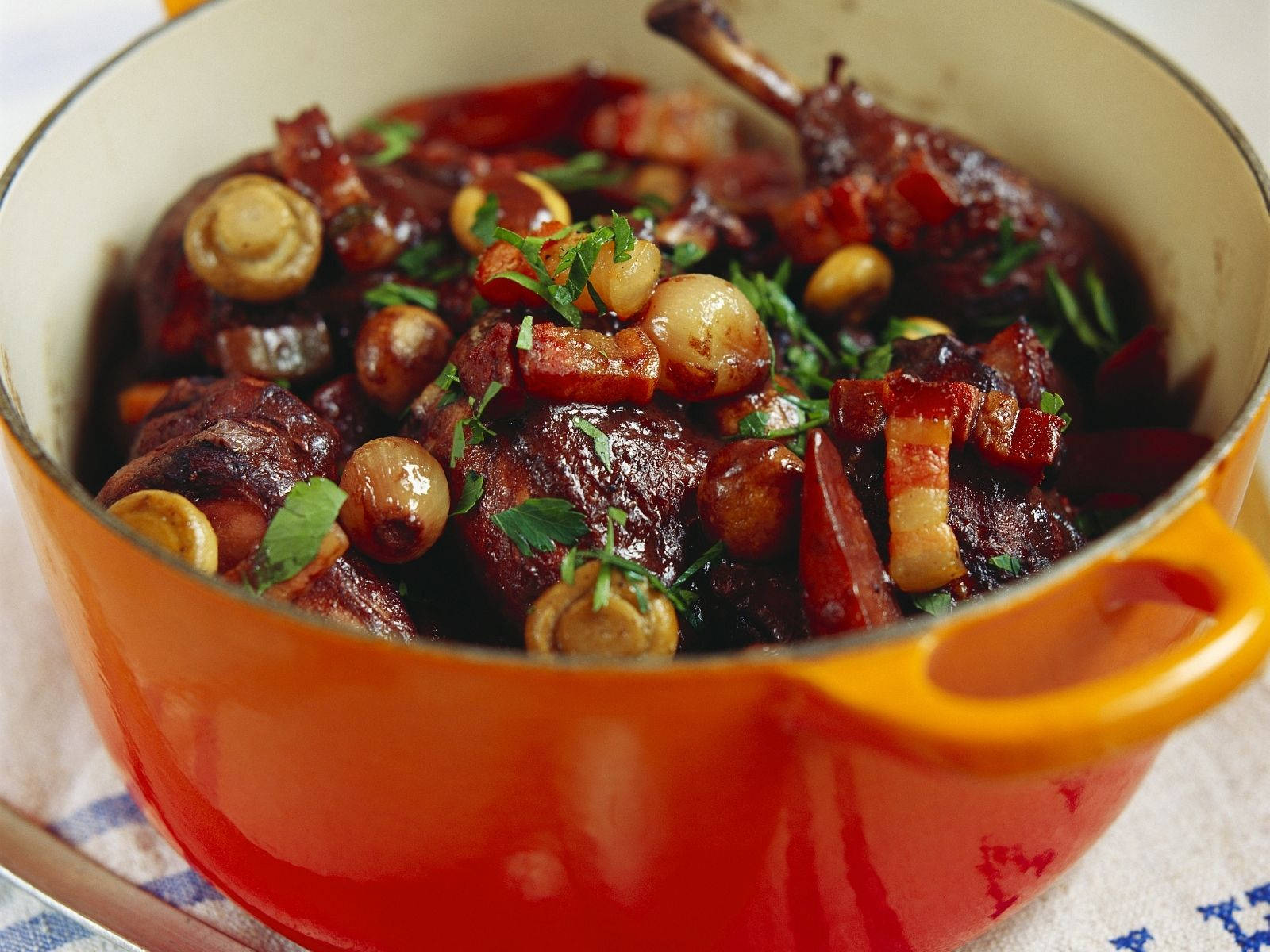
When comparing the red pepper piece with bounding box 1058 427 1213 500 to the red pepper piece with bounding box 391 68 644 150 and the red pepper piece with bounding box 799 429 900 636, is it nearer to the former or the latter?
the red pepper piece with bounding box 799 429 900 636

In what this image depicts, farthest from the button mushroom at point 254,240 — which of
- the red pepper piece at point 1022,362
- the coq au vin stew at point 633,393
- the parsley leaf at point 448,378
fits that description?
the red pepper piece at point 1022,362

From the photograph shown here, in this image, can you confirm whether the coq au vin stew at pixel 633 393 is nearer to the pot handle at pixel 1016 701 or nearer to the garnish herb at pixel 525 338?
the garnish herb at pixel 525 338

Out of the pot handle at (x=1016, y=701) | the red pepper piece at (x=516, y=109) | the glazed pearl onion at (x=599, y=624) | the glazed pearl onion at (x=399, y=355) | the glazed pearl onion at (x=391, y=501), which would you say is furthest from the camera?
the red pepper piece at (x=516, y=109)

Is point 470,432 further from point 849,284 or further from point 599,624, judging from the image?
point 849,284

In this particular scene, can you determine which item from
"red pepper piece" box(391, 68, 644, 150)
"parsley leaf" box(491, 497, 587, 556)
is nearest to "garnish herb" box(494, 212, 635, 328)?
"parsley leaf" box(491, 497, 587, 556)

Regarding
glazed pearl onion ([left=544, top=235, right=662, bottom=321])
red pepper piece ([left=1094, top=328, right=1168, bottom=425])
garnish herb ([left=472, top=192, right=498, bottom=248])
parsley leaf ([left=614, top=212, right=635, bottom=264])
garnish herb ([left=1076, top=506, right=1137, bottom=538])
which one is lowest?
garnish herb ([left=1076, top=506, right=1137, bottom=538])

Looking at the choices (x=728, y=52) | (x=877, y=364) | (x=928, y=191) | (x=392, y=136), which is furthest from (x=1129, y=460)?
(x=392, y=136)
